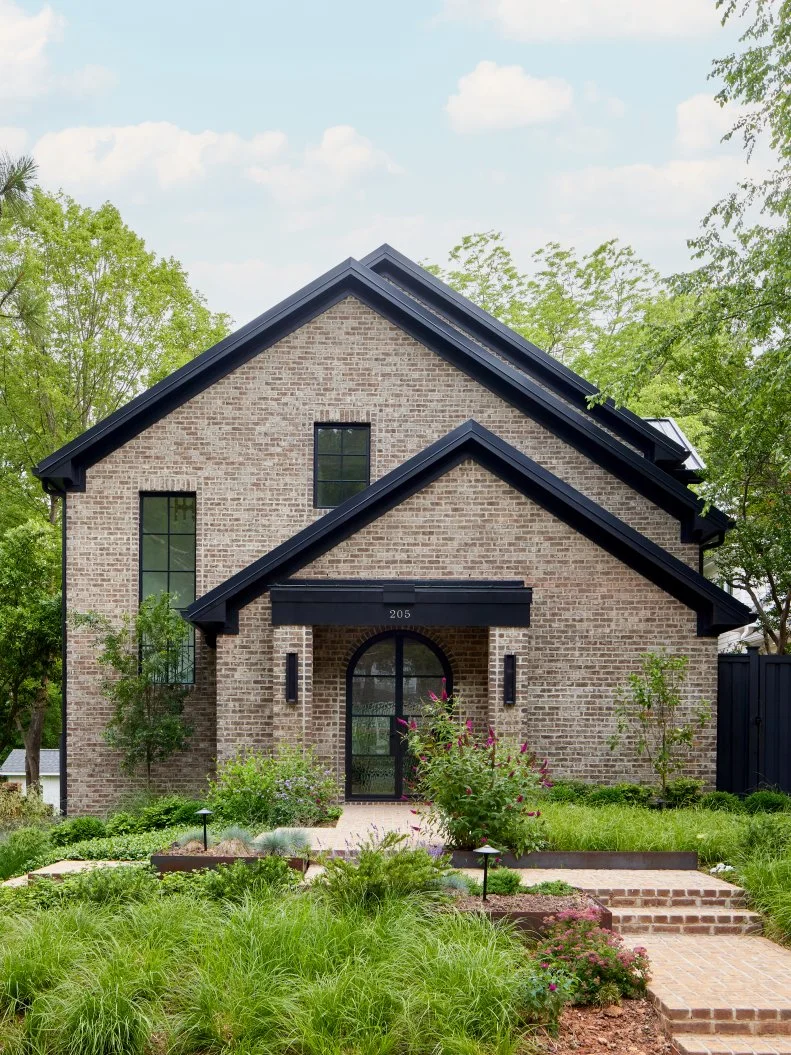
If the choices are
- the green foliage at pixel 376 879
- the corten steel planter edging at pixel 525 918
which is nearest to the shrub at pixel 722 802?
the corten steel planter edging at pixel 525 918

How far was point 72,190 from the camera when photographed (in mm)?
29750

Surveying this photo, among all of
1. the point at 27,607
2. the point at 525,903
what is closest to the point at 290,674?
the point at 525,903

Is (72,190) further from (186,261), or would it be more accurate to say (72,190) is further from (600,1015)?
(600,1015)

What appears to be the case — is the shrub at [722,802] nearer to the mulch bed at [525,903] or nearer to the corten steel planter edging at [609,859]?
the corten steel planter edging at [609,859]

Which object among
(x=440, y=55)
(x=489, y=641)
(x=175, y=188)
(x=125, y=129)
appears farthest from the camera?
(x=125, y=129)

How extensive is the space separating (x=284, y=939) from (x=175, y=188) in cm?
3260

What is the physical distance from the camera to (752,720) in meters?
16.6

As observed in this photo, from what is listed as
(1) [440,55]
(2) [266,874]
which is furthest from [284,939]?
(1) [440,55]

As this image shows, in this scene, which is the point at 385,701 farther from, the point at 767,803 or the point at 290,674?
the point at 767,803

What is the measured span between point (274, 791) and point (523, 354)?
890 centimetres

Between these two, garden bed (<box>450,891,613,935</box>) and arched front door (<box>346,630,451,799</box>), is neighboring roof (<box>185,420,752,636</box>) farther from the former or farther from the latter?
garden bed (<box>450,891,613,935</box>)

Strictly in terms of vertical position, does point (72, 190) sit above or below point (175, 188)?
below

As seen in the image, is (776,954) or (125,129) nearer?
(776,954)

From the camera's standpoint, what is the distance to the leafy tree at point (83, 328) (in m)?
29.3
